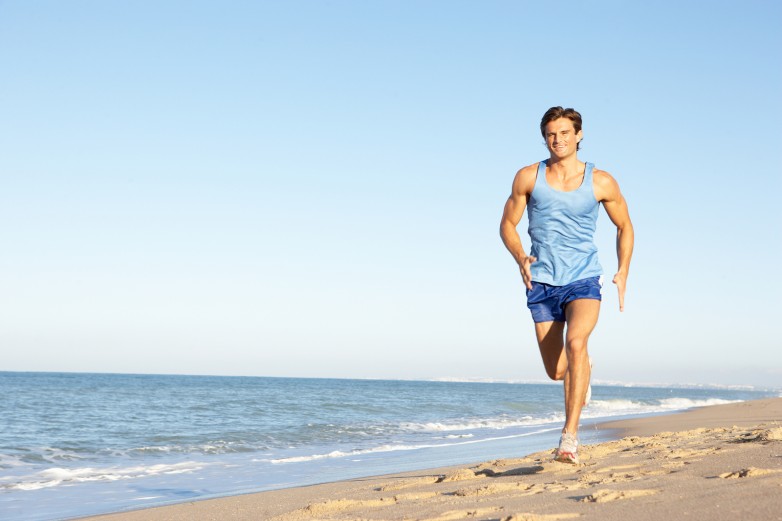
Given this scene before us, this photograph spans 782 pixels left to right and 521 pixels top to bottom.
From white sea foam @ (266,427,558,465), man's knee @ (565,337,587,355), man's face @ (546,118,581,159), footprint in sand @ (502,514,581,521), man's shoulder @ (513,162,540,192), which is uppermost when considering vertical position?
man's face @ (546,118,581,159)

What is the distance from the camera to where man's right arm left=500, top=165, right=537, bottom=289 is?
14.8ft

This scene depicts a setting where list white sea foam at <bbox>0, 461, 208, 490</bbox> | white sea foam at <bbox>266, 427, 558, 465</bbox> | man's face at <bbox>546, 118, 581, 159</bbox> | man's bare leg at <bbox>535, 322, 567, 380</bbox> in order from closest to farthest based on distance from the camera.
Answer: man's face at <bbox>546, 118, 581, 159</bbox>, man's bare leg at <bbox>535, 322, 567, 380</bbox>, white sea foam at <bbox>0, 461, 208, 490</bbox>, white sea foam at <bbox>266, 427, 558, 465</bbox>

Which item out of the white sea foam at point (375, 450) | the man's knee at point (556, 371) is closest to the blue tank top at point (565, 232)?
the man's knee at point (556, 371)

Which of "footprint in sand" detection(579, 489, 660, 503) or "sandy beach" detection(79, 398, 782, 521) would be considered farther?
"footprint in sand" detection(579, 489, 660, 503)

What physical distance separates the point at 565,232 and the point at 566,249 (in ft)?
0.31

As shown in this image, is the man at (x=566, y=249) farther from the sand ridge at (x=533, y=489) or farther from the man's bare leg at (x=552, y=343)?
the sand ridge at (x=533, y=489)

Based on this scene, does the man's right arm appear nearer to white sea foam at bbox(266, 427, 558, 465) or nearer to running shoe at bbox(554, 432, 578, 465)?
running shoe at bbox(554, 432, 578, 465)

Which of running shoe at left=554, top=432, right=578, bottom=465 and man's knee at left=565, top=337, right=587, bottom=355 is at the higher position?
man's knee at left=565, top=337, right=587, bottom=355

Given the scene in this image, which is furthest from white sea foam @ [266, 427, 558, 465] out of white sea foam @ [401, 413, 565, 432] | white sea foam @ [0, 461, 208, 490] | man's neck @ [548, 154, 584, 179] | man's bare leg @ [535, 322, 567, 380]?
man's neck @ [548, 154, 584, 179]

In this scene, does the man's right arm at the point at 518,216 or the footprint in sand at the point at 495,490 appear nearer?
the footprint in sand at the point at 495,490

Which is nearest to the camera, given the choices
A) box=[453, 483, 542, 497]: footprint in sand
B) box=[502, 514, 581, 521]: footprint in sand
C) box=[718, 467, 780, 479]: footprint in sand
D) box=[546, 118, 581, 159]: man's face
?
box=[502, 514, 581, 521]: footprint in sand

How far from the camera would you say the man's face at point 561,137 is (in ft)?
14.6

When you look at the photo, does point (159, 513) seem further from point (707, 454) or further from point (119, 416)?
point (119, 416)

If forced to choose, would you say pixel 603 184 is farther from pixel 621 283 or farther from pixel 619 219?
pixel 621 283
